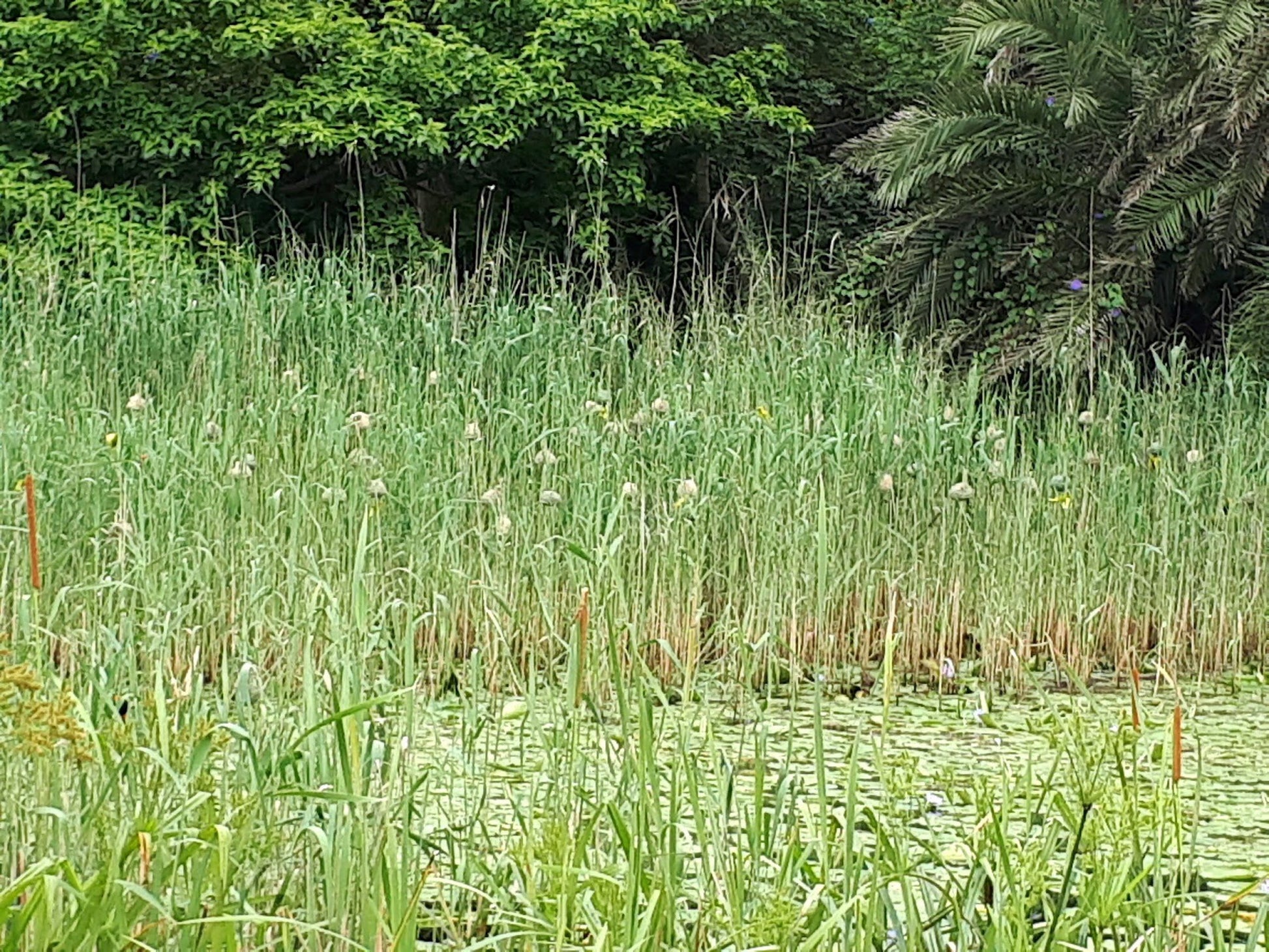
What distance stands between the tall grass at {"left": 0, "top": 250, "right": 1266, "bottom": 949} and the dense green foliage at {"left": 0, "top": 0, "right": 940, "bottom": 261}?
2865 mm

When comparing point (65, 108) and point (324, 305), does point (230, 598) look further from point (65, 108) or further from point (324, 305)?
point (65, 108)

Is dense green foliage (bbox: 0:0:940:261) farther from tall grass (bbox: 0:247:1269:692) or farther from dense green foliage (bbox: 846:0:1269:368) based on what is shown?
tall grass (bbox: 0:247:1269:692)

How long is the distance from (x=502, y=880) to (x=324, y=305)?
4.34m

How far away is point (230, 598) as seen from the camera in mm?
3805

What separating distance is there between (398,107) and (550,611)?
7.49 m

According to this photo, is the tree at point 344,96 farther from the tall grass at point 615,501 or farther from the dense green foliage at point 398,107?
the tall grass at point 615,501

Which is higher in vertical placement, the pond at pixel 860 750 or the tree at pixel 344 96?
the tree at pixel 344 96

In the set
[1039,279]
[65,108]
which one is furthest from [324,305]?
[65,108]

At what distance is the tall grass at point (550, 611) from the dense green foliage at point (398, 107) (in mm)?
2865

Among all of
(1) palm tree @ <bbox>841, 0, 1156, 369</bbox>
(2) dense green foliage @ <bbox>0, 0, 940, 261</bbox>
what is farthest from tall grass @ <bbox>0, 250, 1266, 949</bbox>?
(2) dense green foliage @ <bbox>0, 0, 940, 261</bbox>

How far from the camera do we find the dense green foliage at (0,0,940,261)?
977 cm

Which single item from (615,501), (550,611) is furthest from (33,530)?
A: (615,501)

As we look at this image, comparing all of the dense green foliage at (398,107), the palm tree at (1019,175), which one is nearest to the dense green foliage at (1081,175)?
the palm tree at (1019,175)

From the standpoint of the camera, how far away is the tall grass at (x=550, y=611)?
183 centimetres
